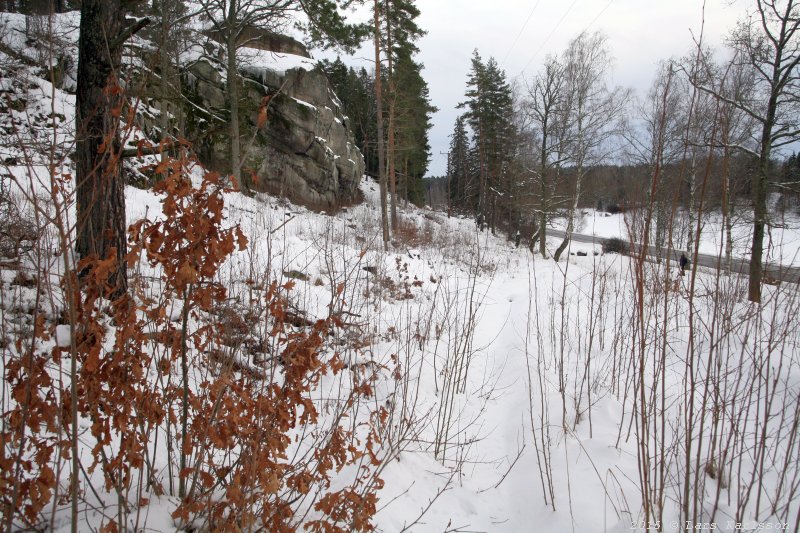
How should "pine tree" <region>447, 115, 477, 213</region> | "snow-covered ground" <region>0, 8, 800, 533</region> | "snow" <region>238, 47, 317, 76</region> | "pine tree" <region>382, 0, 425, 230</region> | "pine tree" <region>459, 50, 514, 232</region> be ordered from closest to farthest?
"snow-covered ground" <region>0, 8, 800, 533</region> → "pine tree" <region>382, 0, 425, 230</region> → "snow" <region>238, 47, 317, 76</region> → "pine tree" <region>459, 50, 514, 232</region> → "pine tree" <region>447, 115, 477, 213</region>

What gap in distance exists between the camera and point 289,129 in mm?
15742

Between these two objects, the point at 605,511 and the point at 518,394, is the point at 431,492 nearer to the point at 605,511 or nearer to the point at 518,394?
the point at 605,511

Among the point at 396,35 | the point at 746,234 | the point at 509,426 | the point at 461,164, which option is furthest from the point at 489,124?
the point at 509,426

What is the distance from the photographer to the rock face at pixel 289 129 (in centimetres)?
1381

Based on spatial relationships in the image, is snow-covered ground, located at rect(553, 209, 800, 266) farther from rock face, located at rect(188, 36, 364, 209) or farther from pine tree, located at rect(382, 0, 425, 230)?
rock face, located at rect(188, 36, 364, 209)

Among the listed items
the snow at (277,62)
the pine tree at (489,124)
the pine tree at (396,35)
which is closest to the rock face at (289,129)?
the snow at (277,62)

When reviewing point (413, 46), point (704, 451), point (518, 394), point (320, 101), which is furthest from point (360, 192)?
point (704, 451)

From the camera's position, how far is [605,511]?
2.07 meters

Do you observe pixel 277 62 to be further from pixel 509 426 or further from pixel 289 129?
pixel 509 426

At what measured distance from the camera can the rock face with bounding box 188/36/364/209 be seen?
1381cm

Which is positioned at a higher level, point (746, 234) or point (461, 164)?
point (461, 164)

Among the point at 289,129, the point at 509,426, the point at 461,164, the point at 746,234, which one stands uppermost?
the point at 461,164

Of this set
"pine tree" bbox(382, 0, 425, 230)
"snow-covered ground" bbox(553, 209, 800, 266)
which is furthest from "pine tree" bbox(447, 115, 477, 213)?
"pine tree" bbox(382, 0, 425, 230)

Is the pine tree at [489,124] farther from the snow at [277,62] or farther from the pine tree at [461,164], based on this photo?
the snow at [277,62]
